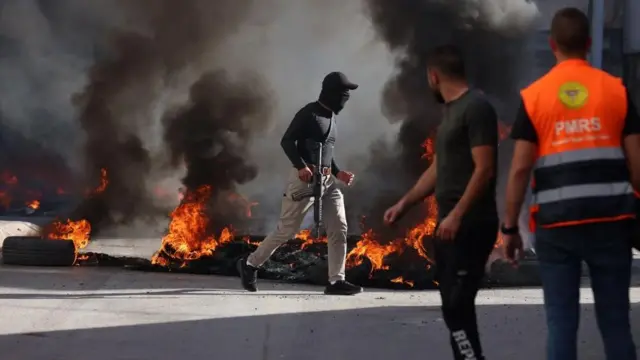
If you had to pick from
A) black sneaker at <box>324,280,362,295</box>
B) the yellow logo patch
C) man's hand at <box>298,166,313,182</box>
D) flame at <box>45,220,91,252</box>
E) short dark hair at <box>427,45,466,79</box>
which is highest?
short dark hair at <box>427,45,466,79</box>

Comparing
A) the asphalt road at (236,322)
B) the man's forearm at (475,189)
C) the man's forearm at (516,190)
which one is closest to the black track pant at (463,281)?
the man's forearm at (475,189)

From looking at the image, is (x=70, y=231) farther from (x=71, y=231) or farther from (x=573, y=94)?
(x=573, y=94)

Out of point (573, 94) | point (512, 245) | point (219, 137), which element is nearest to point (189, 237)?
point (219, 137)

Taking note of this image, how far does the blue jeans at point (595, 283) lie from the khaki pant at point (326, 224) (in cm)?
392

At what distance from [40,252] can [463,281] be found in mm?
5848

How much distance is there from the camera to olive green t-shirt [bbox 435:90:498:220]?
13.7 feet

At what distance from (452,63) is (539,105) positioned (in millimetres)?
653

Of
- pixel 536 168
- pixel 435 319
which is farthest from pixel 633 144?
pixel 435 319

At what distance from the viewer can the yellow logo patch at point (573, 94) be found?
12.4ft

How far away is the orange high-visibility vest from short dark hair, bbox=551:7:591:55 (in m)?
0.12

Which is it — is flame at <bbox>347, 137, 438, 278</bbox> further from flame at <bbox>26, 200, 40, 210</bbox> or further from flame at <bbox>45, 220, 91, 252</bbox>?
flame at <bbox>26, 200, 40, 210</bbox>

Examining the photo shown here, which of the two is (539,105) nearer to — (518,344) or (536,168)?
(536,168)

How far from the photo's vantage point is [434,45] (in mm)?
11859

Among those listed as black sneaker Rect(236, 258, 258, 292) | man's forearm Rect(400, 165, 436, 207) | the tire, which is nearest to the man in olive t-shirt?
man's forearm Rect(400, 165, 436, 207)
